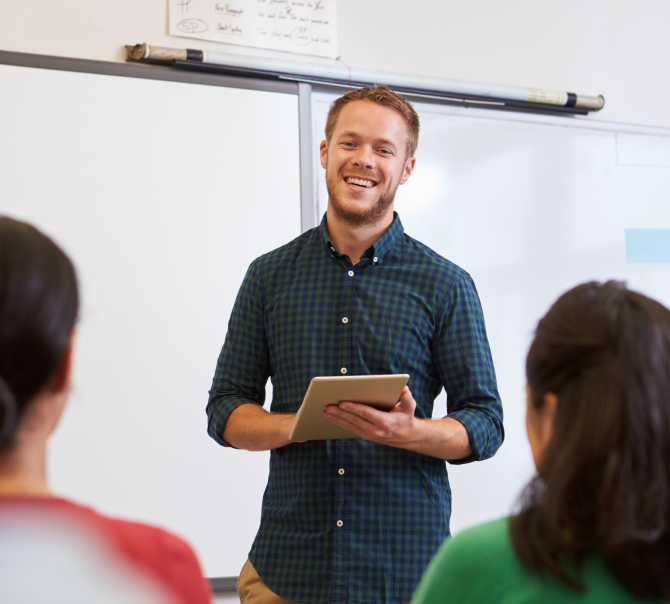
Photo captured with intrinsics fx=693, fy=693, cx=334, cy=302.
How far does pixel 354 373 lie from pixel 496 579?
82 centimetres

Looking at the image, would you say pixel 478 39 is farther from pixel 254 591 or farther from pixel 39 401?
pixel 39 401

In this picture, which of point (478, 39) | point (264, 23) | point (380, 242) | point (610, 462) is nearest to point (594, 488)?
point (610, 462)

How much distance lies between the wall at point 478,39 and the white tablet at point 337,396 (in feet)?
4.93

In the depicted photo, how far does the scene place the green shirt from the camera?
648 mm

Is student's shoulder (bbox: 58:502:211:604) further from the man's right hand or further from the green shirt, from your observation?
the man's right hand

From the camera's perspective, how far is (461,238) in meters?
2.62

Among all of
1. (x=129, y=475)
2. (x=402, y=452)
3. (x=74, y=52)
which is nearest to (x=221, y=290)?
(x=129, y=475)

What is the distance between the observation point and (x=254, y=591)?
55.9 inches

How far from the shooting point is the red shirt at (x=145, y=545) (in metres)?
0.59

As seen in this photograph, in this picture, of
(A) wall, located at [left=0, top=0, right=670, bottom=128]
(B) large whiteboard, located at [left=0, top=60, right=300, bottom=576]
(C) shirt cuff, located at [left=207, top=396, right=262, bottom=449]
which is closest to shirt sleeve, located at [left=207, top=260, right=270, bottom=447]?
(C) shirt cuff, located at [left=207, top=396, right=262, bottom=449]

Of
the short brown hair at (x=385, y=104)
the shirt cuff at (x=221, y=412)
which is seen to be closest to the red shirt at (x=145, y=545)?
the shirt cuff at (x=221, y=412)

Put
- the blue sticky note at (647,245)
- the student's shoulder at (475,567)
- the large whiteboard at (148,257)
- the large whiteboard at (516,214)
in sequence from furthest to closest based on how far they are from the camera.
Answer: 1. the blue sticky note at (647,245)
2. the large whiteboard at (516,214)
3. the large whiteboard at (148,257)
4. the student's shoulder at (475,567)

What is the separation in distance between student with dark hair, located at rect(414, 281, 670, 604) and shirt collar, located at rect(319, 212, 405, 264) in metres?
0.88

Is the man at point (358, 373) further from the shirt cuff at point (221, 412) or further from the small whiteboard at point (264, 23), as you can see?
the small whiteboard at point (264, 23)
